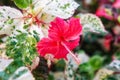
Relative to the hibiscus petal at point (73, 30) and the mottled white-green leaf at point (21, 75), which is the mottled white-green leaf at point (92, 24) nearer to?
the hibiscus petal at point (73, 30)

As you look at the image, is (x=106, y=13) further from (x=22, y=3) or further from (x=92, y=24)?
(x=22, y=3)

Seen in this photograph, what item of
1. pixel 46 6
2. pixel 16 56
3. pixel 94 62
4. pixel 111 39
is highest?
pixel 111 39

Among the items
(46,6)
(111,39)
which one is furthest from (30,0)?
(111,39)

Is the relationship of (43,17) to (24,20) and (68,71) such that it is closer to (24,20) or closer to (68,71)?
(24,20)

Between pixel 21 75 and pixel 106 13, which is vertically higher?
pixel 106 13

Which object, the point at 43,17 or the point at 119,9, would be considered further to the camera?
Answer: the point at 119,9

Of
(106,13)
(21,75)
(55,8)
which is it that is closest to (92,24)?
(55,8)

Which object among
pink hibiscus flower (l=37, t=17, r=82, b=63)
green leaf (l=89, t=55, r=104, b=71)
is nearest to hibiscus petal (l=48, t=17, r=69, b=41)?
pink hibiscus flower (l=37, t=17, r=82, b=63)
